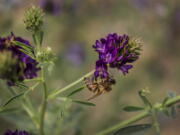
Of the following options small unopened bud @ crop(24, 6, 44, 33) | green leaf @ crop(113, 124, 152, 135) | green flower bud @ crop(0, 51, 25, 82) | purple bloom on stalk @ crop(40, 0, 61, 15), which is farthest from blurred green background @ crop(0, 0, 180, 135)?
green flower bud @ crop(0, 51, 25, 82)

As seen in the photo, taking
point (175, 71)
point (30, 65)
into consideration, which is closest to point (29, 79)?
point (30, 65)

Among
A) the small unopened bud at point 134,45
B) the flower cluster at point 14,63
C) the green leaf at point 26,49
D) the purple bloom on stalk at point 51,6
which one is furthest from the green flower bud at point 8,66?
the purple bloom on stalk at point 51,6

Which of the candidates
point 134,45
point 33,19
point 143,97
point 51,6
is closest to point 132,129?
point 143,97

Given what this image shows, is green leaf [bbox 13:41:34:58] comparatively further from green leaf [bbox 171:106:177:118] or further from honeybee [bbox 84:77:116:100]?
green leaf [bbox 171:106:177:118]

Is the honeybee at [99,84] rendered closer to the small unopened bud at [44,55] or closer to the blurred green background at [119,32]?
the small unopened bud at [44,55]

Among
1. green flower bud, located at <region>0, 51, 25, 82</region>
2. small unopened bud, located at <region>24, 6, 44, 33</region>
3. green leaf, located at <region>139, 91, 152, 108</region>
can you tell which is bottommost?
green leaf, located at <region>139, 91, 152, 108</region>

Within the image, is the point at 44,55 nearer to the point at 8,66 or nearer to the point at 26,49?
the point at 26,49
